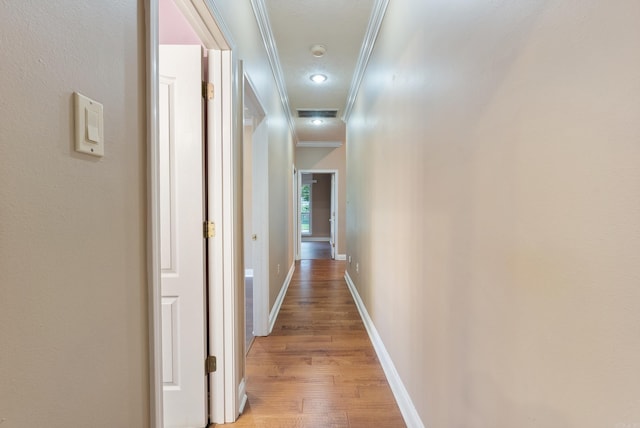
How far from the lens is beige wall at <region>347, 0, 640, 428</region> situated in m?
0.53

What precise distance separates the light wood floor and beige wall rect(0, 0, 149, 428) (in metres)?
1.18

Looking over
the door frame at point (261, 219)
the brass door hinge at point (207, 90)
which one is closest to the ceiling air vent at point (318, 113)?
the door frame at point (261, 219)

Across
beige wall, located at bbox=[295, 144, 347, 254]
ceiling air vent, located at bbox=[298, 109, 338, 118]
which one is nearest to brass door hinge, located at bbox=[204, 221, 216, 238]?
ceiling air vent, located at bbox=[298, 109, 338, 118]

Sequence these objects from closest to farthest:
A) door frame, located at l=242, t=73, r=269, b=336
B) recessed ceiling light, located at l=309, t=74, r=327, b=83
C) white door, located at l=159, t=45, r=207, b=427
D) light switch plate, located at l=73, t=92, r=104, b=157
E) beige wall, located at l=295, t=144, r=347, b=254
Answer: light switch plate, located at l=73, t=92, r=104, b=157 < white door, located at l=159, t=45, r=207, b=427 < door frame, located at l=242, t=73, r=269, b=336 < recessed ceiling light, located at l=309, t=74, r=327, b=83 < beige wall, located at l=295, t=144, r=347, b=254

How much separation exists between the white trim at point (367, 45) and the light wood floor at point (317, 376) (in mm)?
2639

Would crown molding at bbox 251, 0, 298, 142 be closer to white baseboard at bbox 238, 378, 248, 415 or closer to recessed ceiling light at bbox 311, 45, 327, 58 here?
recessed ceiling light at bbox 311, 45, 327, 58

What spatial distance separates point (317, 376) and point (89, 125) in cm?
208

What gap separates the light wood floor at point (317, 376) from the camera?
171cm

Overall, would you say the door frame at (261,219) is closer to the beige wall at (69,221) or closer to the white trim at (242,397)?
the white trim at (242,397)

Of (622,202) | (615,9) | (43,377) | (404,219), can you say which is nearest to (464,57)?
(615,9)

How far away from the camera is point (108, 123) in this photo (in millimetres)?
685

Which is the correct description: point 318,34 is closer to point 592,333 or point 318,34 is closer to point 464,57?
point 464,57

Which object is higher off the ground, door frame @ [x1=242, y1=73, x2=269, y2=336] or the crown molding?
the crown molding

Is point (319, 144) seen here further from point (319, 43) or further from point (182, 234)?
point (182, 234)
